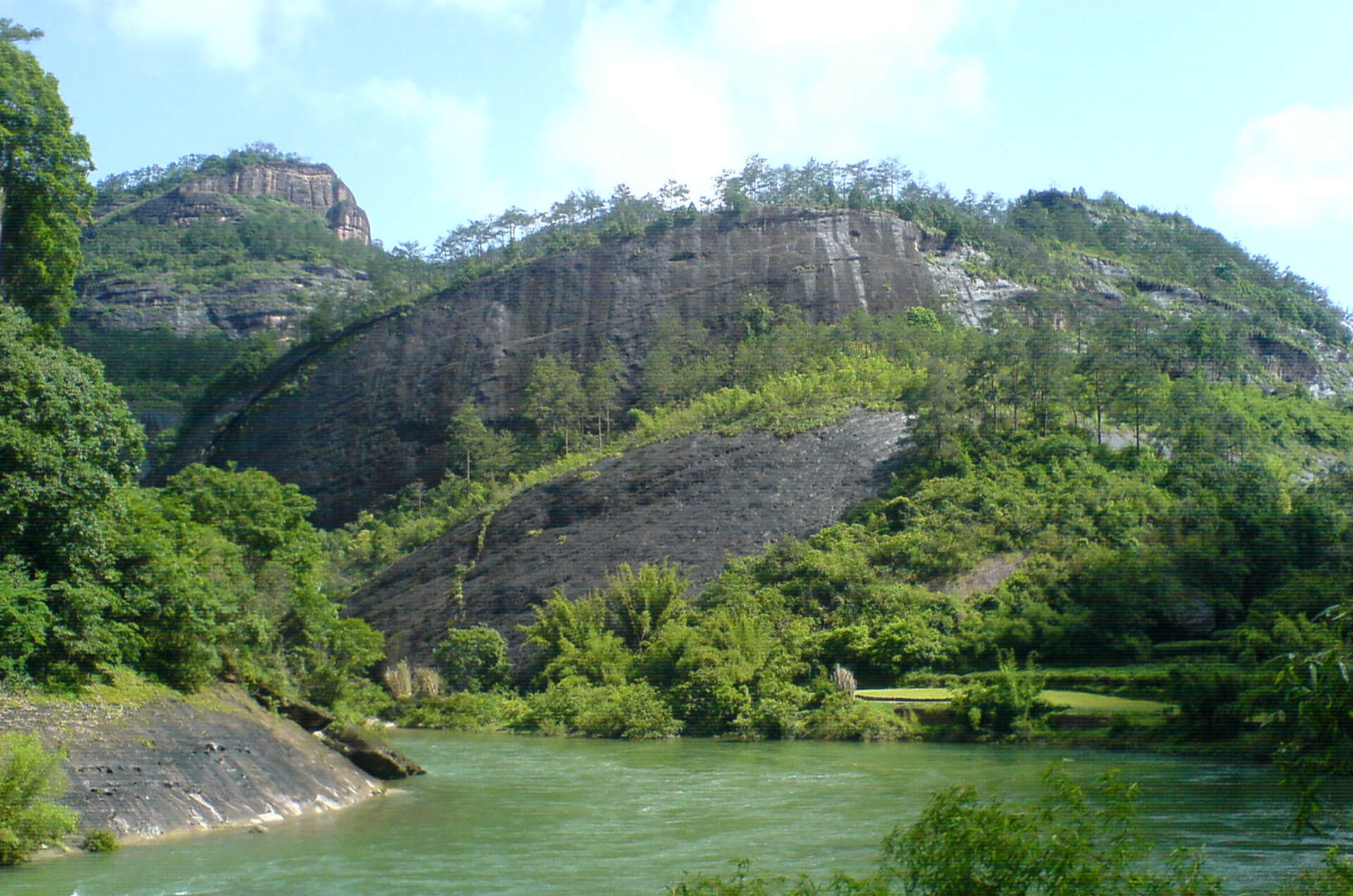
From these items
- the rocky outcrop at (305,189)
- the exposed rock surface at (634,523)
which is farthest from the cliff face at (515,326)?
the rocky outcrop at (305,189)

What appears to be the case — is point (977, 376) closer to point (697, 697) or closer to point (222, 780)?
point (697, 697)

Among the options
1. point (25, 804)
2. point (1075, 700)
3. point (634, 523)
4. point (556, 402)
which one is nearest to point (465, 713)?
point (634, 523)

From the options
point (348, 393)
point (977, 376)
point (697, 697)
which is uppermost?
point (348, 393)

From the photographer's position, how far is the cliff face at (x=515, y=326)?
A: 55062 millimetres

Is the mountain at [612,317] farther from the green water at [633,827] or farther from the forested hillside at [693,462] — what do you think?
the green water at [633,827]

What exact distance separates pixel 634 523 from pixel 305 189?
3683 inches

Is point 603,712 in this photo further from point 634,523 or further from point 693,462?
point 693,462

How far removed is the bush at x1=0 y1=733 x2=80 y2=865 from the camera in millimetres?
9570

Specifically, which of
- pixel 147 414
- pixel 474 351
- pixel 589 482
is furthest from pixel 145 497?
pixel 147 414

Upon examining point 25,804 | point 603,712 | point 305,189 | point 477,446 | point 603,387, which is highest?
point 305,189

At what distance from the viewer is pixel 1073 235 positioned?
2864 inches

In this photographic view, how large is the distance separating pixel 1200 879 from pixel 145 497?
14378mm

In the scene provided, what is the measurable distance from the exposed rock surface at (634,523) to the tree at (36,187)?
58.8 ft

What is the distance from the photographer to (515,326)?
58625mm
